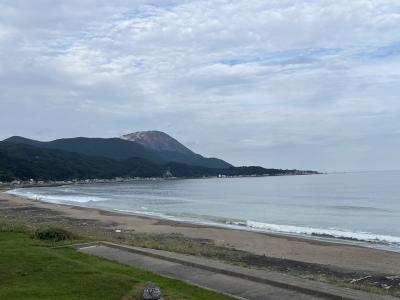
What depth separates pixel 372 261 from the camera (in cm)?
1911

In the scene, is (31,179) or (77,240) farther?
(31,179)

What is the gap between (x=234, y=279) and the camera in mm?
10438

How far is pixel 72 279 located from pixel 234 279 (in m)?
3.41

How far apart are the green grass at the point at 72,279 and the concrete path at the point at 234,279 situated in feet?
2.55

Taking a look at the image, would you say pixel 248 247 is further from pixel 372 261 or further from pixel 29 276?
pixel 29 276

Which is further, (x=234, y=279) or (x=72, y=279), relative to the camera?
(x=234, y=279)

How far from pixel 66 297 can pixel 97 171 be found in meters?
183

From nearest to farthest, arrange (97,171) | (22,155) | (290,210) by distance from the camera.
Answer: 1. (290,210)
2. (22,155)
3. (97,171)

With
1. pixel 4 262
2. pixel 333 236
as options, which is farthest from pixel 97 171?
pixel 4 262

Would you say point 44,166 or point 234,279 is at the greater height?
point 44,166

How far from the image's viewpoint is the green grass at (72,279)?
26.9 feet

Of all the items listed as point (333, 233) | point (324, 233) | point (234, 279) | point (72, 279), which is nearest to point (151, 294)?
point (72, 279)

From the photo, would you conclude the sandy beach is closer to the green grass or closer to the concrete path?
the concrete path

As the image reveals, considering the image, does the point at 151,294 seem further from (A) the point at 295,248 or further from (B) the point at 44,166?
(B) the point at 44,166
